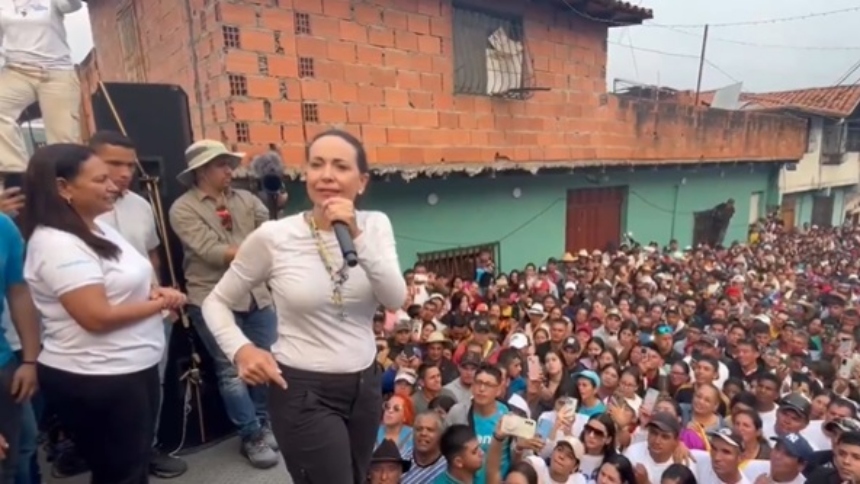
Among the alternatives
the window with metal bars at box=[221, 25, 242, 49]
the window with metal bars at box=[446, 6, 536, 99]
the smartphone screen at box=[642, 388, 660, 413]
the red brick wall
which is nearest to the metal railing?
the red brick wall

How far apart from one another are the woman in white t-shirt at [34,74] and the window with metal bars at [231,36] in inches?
83.2

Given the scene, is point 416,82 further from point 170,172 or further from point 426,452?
point 426,452

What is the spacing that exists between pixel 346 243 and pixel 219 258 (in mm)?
1423

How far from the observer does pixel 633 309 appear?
682 cm

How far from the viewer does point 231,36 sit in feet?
17.5

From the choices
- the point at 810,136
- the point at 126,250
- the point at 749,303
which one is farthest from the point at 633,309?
the point at 810,136

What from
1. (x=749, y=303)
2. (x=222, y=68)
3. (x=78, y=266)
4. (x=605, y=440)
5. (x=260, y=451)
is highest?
(x=222, y=68)

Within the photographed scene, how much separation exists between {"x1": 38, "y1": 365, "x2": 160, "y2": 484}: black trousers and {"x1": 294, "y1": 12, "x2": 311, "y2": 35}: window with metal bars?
4.78m

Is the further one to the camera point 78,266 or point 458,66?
point 458,66

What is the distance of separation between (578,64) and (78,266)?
28.3 ft

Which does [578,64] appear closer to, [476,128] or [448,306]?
[476,128]

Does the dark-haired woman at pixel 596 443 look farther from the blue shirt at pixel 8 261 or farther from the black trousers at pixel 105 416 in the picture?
the blue shirt at pixel 8 261

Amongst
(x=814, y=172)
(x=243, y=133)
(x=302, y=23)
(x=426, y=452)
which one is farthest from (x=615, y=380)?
(x=814, y=172)

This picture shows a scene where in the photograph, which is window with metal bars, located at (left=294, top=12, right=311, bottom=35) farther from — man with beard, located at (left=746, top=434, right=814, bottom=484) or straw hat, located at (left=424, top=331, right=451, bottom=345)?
man with beard, located at (left=746, top=434, right=814, bottom=484)
